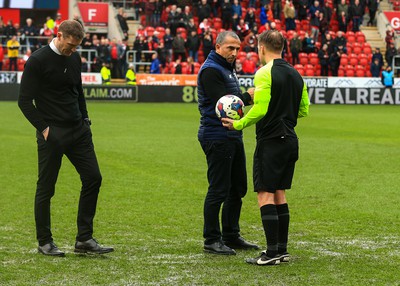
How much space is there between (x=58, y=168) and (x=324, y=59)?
118ft

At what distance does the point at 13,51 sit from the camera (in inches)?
1580

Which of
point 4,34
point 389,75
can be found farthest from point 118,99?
point 389,75

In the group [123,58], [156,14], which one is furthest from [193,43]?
[156,14]

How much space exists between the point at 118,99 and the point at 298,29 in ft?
42.6

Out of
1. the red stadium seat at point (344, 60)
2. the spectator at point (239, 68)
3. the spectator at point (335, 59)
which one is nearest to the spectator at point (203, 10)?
the spectator at point (239, 68)

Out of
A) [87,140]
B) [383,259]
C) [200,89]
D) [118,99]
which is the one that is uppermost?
[200,89]

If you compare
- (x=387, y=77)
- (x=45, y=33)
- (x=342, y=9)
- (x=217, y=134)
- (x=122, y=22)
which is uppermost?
(x=342, y=9)

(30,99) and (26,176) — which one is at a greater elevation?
(30,99)

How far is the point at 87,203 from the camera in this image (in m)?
8.52

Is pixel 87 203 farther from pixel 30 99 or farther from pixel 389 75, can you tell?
pixel 389 75

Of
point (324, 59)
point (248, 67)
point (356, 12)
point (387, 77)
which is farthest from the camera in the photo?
point (356, 12)

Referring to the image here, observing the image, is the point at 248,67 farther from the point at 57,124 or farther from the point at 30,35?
the point at 57,124

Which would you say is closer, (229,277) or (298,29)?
(229,277)

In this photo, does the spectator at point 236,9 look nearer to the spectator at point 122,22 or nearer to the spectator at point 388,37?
the spectator at point 122,22
